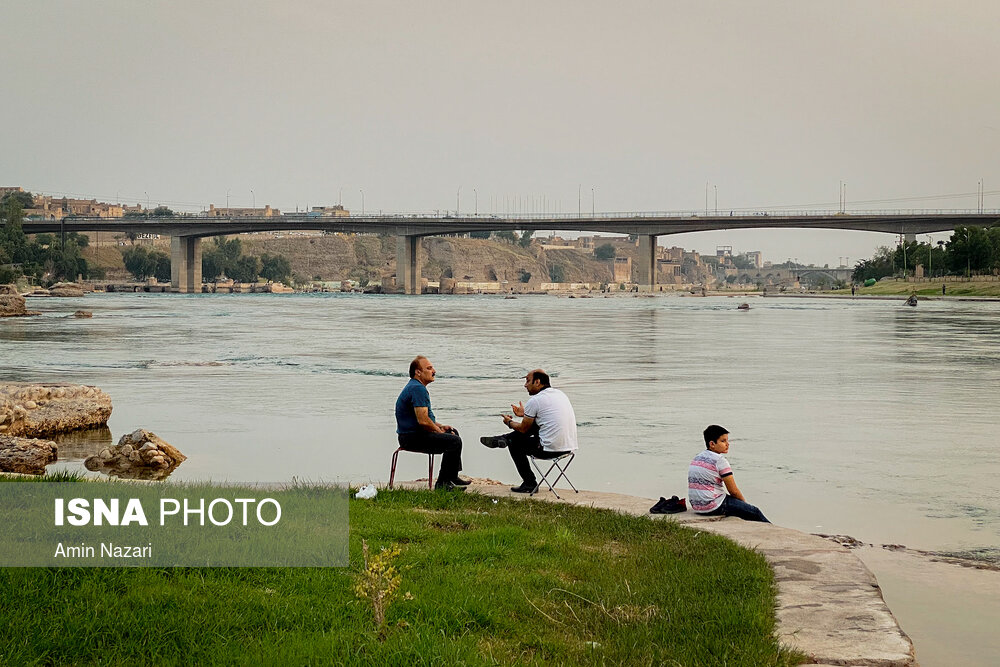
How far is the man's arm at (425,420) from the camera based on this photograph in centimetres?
1036

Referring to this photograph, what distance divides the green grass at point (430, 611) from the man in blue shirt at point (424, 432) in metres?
2.53

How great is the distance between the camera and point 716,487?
32.3 feet

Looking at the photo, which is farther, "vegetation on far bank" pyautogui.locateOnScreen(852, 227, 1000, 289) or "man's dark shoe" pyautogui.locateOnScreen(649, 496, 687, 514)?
"vegetation on far bank" pyautogui.locateOnScreen(852, 227, 1000, 289)

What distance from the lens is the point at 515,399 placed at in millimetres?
21422

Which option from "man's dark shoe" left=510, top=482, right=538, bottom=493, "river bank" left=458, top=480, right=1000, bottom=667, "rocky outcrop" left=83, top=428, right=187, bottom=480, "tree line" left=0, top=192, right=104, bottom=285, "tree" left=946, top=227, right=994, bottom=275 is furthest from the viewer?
"tree line" left=0, top=192, right=104, bottom=285

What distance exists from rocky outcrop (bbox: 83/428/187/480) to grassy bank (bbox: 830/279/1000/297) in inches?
3865

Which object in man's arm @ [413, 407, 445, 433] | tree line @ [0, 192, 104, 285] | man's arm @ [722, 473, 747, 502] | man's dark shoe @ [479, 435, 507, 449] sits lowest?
man's arm @ [722, 473, 747, 502]

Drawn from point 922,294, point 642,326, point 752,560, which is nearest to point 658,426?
point 752,560

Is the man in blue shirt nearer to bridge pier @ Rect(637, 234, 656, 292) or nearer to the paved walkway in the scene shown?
the paved walkway

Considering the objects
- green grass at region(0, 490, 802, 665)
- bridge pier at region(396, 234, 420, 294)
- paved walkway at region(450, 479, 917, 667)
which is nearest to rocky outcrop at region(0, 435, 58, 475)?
green grass at region(0, 490, 802, 665)

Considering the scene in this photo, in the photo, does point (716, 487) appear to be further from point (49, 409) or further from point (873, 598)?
point (49, 409)

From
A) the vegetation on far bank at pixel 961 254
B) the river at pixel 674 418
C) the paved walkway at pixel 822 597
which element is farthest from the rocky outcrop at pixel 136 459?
the vegetation on far bank at pixel 961 254

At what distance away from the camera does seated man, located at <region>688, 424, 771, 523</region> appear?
382 inches

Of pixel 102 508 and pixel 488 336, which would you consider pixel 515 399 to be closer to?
pixel 102 508
